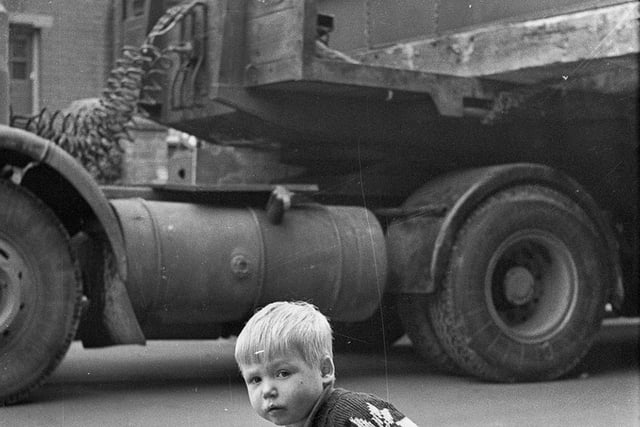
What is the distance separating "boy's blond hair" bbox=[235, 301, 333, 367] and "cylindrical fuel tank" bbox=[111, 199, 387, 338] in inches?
142

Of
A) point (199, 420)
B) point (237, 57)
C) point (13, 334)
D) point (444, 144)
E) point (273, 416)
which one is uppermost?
point (237, 57)

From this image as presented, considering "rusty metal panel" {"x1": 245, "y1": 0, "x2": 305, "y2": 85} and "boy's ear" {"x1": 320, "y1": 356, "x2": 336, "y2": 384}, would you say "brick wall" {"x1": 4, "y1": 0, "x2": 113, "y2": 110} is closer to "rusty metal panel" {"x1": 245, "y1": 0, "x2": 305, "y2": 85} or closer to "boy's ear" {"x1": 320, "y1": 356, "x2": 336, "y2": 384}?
"rusty metal panel" {"x1": 245, "y1": 0, "x2": 305, "y2": 85}

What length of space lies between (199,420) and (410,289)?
1.77m

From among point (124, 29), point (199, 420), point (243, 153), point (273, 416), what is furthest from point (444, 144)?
point (273, 416)

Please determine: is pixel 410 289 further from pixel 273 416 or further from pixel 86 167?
pixel 273 416

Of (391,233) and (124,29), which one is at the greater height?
(124,29)

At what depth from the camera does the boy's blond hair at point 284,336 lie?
7.04ft

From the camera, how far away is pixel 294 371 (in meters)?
2.17

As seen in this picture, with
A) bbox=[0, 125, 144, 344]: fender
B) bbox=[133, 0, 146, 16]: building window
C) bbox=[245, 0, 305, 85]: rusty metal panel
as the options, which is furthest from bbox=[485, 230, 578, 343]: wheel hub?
bbox=[133, 0, 146, 16]: building window

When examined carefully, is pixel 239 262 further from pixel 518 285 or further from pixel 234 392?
pixel 518 285

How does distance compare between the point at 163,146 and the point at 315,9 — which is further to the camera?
the point at 163,146

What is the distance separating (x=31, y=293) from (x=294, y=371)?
330 cm

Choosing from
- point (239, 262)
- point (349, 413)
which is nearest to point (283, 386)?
point (349, 413)

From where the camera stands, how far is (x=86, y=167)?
19.8 ft
